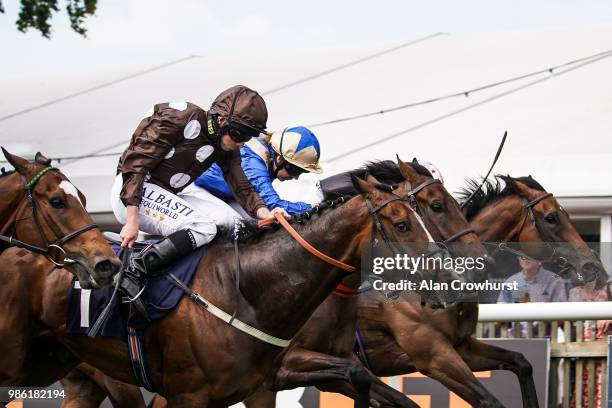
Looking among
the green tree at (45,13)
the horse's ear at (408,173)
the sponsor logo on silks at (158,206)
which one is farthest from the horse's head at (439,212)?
the green tree at (45,13)

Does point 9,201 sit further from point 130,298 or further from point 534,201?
point 534,201

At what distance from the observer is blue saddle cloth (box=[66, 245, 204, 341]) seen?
5.20 meters

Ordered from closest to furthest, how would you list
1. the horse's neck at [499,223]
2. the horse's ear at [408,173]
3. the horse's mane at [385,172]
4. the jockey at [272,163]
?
the horse's ear at [408,173] → the horse's mane at [385,172] → the jockey at [272,163] → the horse's neck at [499,223]

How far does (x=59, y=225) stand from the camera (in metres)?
4.98

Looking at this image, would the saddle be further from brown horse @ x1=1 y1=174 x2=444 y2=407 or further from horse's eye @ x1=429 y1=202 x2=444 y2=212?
horse's eye @ x1=429 y1=202 x2=444 y2=212

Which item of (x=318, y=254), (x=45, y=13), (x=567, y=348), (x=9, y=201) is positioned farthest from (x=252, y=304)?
(x=45, y=13)

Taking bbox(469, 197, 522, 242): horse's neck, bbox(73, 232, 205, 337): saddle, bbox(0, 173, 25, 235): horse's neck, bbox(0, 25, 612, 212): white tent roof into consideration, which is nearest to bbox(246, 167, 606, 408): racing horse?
bbox(469, 197, 522, 242): horse's neck

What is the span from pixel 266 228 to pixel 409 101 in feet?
20.5

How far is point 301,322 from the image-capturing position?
5.25 metres

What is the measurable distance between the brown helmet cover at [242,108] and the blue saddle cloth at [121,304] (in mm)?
641

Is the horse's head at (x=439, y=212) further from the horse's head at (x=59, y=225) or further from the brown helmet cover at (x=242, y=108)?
the horse's head at (x=59, y=225)

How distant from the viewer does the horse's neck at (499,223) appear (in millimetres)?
6969

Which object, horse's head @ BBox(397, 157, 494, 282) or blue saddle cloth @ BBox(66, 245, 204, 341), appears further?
horse's head @ BBox(397, 157, 494, 282)

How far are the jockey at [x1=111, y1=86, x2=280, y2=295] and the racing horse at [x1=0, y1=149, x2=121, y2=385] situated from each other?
0.94 ft
